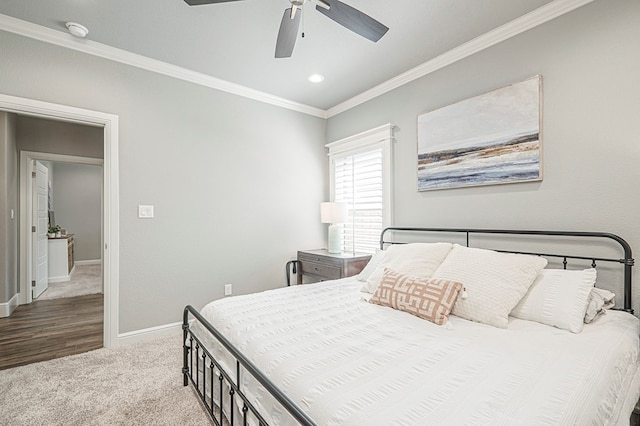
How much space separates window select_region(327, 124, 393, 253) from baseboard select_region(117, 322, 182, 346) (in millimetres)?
2177

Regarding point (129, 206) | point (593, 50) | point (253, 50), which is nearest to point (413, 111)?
point (593, 50)

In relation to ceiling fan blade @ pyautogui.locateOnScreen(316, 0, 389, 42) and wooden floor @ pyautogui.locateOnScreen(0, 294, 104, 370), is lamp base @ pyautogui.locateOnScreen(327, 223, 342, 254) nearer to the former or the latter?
ceiling fan blade @ pyautogui.locateOnScreen(316, 0, 389, 42)

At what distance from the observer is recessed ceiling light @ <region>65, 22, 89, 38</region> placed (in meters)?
2.42

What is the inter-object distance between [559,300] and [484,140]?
1425mm

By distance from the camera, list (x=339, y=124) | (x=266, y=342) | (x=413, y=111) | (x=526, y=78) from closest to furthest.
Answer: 1. (x=266, y=342)
2. (x=526, y=78)
3. (x=413, y=111)
4. (x=339, y=124)

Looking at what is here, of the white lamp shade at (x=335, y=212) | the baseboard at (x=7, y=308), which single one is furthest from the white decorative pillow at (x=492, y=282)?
the baseboard at (x=7, y=308)

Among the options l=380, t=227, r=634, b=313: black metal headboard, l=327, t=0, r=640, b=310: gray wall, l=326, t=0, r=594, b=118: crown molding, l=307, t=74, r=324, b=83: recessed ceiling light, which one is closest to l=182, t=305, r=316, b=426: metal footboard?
l=380, t=227, r=634, b=313: black metal headboard

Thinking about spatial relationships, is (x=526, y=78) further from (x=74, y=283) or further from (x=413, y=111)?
(x=74, y=283)

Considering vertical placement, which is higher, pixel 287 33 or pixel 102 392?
pixel 287 33

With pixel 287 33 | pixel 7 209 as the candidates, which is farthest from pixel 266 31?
pixel 7 209

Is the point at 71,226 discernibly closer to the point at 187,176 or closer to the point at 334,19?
the point at 187,176

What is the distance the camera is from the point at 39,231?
4.69m

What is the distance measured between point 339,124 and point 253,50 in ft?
5.51

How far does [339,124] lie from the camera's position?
4.21 metres
